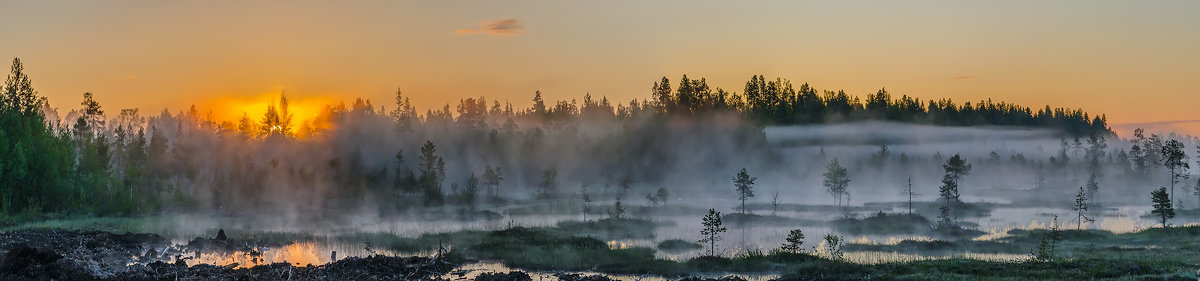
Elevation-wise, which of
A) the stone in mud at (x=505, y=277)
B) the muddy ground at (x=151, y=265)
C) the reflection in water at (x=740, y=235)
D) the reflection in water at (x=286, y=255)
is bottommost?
the reflection in water at (x=740, y=235)

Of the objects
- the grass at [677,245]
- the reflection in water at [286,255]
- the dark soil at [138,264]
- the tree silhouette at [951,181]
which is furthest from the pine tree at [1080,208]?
the reflection in water at [286,255]

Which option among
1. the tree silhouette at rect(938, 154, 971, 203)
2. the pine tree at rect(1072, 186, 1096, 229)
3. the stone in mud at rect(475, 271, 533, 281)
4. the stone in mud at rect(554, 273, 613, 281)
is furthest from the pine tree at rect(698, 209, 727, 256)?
the tree silhouette at rect(938, 154, 971, 203)

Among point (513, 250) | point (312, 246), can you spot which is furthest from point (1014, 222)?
point (312, 246)

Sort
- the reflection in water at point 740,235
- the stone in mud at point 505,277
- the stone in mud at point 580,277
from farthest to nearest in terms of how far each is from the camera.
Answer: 1. the reflection in water at point 740,235
2. the stone in mud at point 580,277
3. the stone in mud at point 505,277

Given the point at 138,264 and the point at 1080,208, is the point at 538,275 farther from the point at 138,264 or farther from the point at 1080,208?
the point at 1080,208

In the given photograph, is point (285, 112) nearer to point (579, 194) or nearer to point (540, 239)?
point (579, 194)

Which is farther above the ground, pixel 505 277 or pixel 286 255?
pixel 505 277

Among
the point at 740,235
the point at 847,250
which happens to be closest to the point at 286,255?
the point at 740,235

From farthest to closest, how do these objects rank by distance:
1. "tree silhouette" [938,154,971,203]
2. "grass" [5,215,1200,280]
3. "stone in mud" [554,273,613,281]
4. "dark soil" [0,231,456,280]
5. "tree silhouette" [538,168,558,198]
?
"tree silhouette" [538,168,558,198] → "tree silhouette" [938,154,971,203] → "grass" [5,215,1200,280] → "stone in mud" [554,273,613,281] → "dark soil" [0,231,456,280]

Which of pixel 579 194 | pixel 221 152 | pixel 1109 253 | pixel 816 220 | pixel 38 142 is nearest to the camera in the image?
pixel 1109 253

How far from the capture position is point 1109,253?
60.8 m

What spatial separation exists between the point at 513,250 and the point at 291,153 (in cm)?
12982

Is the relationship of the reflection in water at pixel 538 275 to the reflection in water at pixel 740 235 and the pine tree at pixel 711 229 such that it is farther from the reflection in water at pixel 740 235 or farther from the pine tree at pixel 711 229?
→ the pine tree at pixel 711 229

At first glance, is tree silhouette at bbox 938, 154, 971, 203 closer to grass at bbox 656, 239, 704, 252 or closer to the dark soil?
grass at bbox 656, 239, 704, 252
